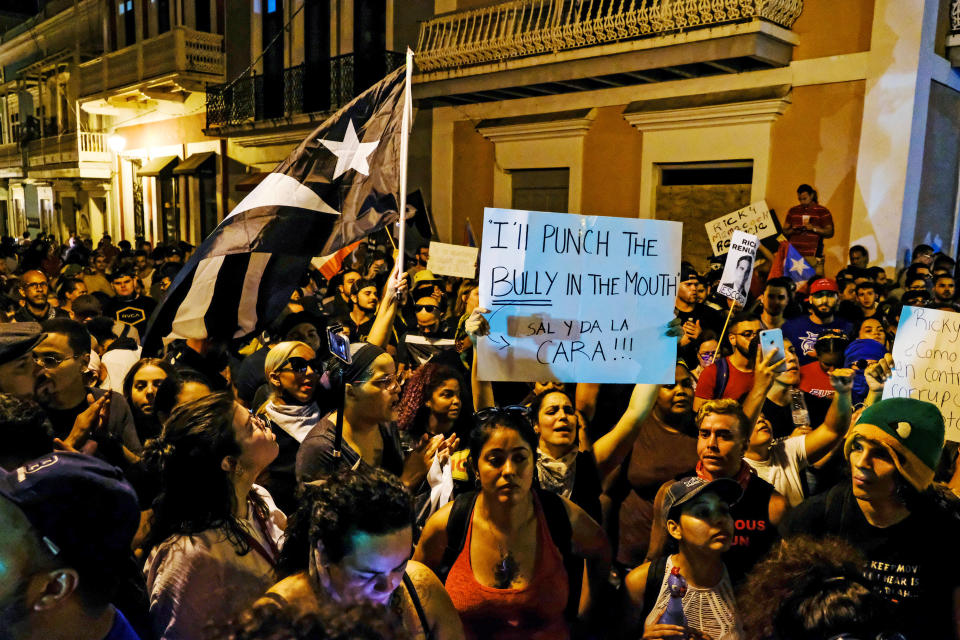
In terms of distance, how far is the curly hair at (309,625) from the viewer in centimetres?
124

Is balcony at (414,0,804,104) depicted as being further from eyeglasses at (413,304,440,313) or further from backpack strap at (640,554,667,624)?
backpack strap at (640,554,667,624)

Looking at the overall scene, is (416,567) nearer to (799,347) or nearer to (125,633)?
(125,633)

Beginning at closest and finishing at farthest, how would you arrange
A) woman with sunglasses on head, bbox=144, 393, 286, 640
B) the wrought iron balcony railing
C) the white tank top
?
woman with sunglasses on head, bbox=144, 393, 286, 640, the white tank top, the wrought iron balcony railing

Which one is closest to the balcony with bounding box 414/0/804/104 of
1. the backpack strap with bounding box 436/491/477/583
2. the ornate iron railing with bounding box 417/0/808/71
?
the ornate iron railing with bounding box 417/0/808/71

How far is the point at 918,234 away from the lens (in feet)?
33.3

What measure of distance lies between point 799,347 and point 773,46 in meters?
6.04

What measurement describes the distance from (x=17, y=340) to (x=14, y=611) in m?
2.18

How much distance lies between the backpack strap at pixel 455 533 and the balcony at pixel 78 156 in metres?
28.0

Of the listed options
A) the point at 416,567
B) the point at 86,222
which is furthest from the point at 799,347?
the point at 86,222

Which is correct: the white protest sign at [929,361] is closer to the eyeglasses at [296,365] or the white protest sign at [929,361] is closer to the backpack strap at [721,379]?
the backpack strap at [721,379]

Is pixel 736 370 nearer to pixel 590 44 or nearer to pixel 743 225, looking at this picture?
pixel 743 225

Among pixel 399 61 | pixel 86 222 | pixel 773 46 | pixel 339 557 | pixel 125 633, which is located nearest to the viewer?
pixel 125 633

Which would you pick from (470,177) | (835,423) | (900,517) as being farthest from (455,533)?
(470,177)

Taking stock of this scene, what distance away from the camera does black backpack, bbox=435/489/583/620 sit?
8.50 feet
